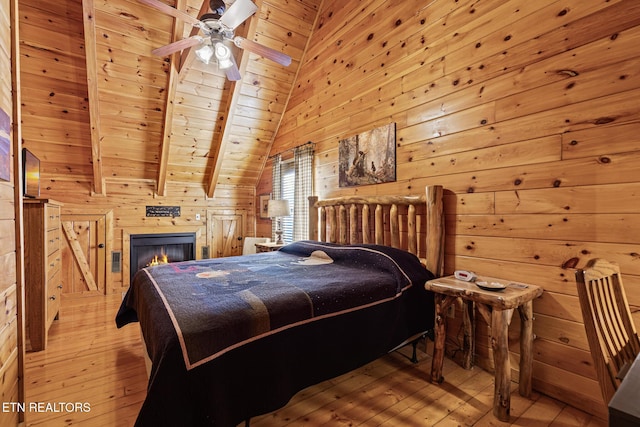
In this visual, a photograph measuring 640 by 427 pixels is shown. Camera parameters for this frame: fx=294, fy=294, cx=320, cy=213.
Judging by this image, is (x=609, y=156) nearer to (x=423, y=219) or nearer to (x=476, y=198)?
(x=476, y=198)

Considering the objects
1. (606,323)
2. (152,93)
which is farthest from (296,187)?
(606,323)

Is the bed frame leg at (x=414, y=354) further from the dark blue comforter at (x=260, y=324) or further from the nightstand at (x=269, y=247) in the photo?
the nightstand at (x=269, y=247)

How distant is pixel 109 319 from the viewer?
132 inches

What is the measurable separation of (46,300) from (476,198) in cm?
377

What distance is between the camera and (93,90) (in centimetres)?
337

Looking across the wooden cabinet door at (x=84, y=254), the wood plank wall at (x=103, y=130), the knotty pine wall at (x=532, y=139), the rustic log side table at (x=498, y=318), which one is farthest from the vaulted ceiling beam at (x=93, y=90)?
the rustic log side table at (x=498, y=318)

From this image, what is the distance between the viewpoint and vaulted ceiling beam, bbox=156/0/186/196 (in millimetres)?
3307

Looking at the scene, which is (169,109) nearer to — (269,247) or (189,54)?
(189,54)

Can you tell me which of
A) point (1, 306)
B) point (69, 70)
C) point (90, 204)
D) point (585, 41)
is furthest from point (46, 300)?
point (585, 41)

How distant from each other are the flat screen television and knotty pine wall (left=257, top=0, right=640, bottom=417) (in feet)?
11.0

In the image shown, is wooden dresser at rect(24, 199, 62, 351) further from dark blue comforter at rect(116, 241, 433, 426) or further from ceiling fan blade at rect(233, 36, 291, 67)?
ceiling fan blade at rect(233, 36, 291, 67)

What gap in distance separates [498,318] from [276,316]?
130 centimetres

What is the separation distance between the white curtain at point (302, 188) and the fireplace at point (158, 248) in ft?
6.88

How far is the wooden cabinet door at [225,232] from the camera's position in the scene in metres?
5.46
